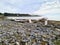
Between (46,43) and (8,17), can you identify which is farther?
(8,17)

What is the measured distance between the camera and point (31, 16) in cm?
142

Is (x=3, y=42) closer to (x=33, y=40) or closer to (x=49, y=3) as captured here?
(x=33, y=40)

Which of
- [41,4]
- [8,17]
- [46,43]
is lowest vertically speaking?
[46,43]

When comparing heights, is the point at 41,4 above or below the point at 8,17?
above

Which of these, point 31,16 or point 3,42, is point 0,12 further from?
point 3,42

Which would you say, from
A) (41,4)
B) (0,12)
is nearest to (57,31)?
(41,4)

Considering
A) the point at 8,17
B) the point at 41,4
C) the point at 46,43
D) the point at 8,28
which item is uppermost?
the point at 41,4

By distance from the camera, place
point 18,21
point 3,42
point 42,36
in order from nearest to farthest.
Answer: point 3,42 → point 42,36 → point 18,21

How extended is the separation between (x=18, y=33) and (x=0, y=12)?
1.28 feet

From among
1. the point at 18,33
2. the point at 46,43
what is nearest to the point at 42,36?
the point at 46,43

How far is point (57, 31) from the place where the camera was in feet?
4.09

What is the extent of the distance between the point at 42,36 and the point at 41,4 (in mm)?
433

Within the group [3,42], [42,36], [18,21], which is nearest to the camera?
[3,42]

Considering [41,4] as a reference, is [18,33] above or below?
below
